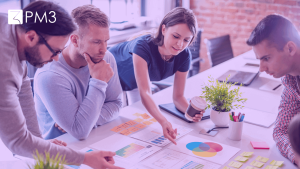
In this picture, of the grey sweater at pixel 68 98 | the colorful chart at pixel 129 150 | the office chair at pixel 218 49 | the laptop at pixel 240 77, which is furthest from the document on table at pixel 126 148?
the office chair at pixel 218 49

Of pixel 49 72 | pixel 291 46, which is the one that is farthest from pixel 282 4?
pixel 49 72

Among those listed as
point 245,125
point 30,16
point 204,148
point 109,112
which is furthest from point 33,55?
point 245,125

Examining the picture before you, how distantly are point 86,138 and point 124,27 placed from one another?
7.76 ft

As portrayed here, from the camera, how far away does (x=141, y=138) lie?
1366mm

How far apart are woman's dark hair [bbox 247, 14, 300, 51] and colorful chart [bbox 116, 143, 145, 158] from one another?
744 mm

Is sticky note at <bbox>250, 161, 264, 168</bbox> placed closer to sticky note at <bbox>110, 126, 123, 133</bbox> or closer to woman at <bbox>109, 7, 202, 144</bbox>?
woman at <bbox>109, 7, 202, 144</bbox>

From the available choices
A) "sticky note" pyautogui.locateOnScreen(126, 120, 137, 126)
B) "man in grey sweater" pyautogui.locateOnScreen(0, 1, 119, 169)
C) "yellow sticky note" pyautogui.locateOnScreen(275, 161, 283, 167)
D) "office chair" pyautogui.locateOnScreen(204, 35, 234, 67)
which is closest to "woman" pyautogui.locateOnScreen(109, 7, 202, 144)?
"sticky note" pyautogui.locateOnScreen(126, 120, 137, 126)

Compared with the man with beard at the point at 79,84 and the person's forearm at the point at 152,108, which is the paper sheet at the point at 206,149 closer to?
the person's forearm at the point at 152,108

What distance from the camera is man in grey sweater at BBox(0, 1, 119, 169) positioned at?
89 cm

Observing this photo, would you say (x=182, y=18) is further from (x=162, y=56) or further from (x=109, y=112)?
(x=109, y=112)

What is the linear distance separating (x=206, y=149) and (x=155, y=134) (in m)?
0.28

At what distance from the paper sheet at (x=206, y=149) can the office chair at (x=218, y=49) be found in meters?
2.15

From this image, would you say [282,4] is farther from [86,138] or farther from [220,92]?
[86,138]

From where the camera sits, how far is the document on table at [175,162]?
113cm
